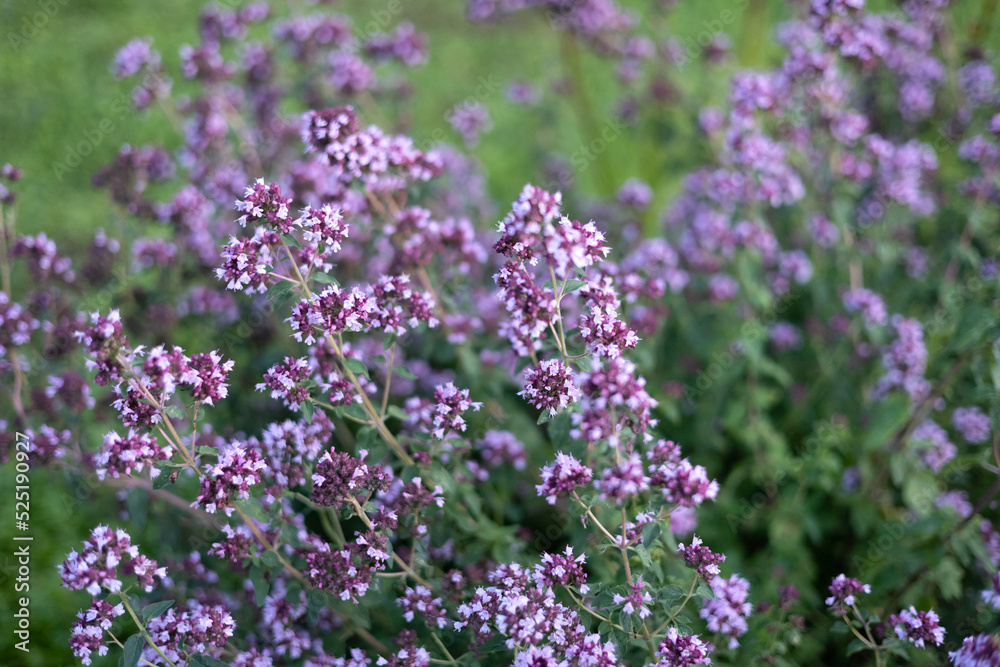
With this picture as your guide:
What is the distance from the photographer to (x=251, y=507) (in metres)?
2.72

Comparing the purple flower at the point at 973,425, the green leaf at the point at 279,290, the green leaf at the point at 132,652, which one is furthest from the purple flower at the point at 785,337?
the green leaf at the point at 132,652

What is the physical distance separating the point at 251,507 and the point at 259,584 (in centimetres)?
32

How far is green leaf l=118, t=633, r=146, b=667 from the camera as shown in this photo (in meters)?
2.55

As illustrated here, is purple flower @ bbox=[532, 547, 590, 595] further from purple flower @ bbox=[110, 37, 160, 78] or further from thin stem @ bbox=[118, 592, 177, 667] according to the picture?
purple flower @ bbox=[110, 37, 160, 78]

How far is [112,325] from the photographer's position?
8.18 ft

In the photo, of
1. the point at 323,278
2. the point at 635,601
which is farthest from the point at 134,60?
the point at 635,601

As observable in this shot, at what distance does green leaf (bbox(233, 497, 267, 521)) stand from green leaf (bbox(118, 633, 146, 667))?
1.80 ft

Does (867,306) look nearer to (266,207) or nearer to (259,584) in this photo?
(266,207)

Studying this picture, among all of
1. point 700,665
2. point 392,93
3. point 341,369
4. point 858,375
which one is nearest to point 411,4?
point 392,93

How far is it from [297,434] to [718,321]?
297 cm

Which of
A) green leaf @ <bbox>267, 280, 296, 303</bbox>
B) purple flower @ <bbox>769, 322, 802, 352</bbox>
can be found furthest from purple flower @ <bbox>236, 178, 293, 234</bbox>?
purple flower @ <bbox>769, 322, 802, 352</bbox>

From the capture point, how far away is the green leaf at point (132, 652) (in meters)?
2.55

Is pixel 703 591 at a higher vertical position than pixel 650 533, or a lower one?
lower
